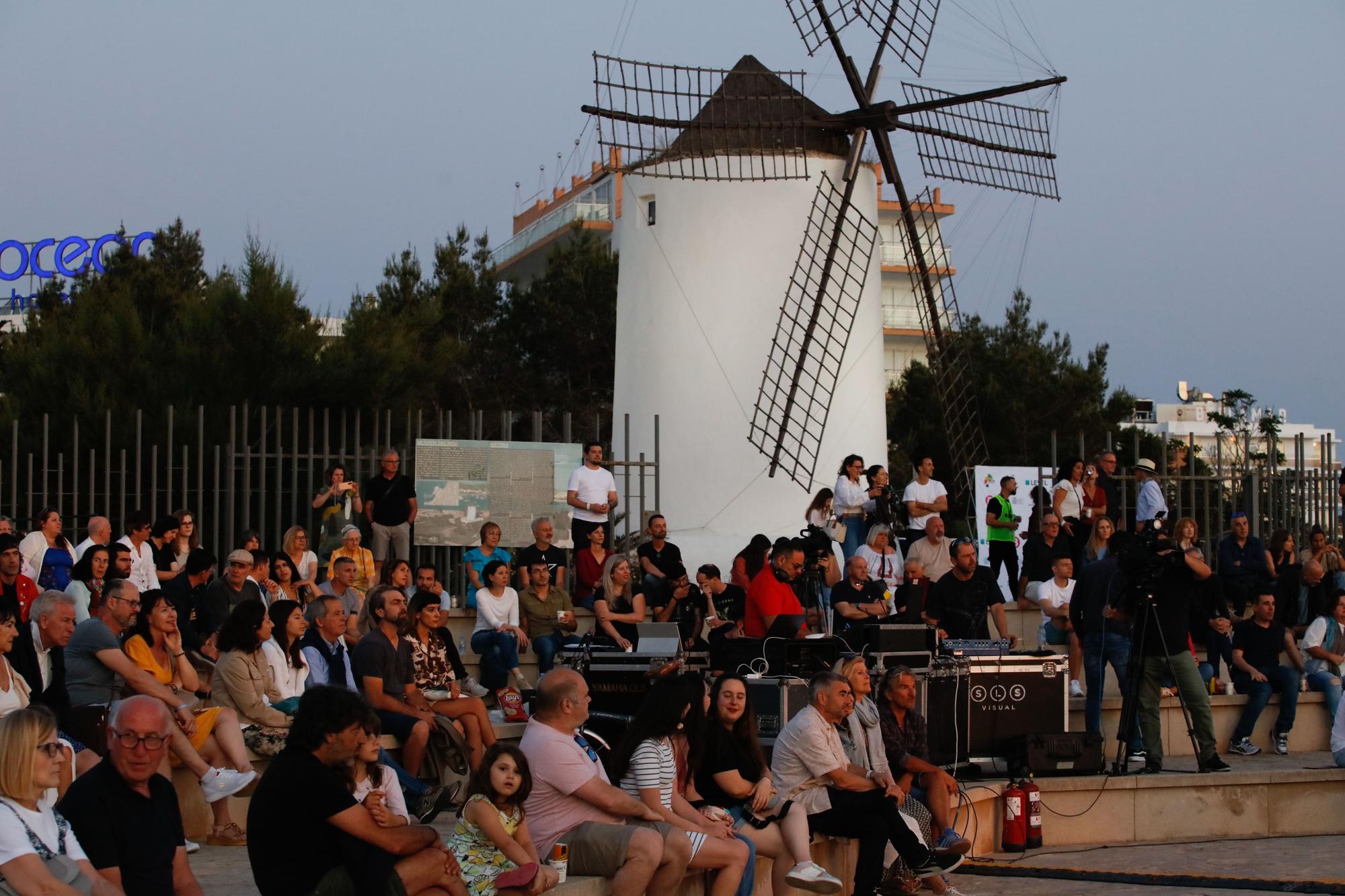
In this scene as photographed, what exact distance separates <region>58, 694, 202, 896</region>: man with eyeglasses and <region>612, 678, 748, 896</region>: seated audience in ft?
7.85

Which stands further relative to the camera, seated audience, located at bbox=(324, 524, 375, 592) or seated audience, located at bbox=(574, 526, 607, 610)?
seated audience, located at bbox=(574, 526, 607, 610)

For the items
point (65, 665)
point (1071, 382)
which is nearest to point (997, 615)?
point (65, 665)

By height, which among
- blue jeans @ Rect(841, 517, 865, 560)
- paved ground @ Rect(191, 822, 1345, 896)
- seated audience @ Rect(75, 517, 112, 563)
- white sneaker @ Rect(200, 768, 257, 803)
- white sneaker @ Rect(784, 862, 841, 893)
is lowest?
paved ground @ Rect(191, 822, 1345, 896)

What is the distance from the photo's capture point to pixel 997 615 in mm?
13281

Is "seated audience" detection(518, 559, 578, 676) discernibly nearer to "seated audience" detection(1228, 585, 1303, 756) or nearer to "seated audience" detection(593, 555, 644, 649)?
"seated audience" detection(593, 555, 644, 649)

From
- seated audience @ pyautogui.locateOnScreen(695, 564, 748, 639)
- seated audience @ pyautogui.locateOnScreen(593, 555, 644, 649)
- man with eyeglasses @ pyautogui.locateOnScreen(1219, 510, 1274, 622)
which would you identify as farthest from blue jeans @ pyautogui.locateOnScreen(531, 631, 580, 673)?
man with eyeglasses @ pyautogui.locateOnScreen(1219, 510, 1274, 622)

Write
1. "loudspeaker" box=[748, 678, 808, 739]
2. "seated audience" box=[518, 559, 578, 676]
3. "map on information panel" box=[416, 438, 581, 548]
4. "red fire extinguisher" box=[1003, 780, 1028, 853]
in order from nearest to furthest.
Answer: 1. "loudspeaker" box=[748, 678, 808, 739]
2. "red fire extinguisher" box=[1003, 780, 1028, 853]
3. "seated audience" box=[518, 559, 578, 676]
4. "map on information panel" box=[416, 438, 581, 548]

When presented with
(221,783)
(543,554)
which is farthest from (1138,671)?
(221,783)

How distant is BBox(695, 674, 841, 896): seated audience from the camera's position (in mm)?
7906

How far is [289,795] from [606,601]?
24.8ft

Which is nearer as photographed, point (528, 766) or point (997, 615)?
point (528, 766)

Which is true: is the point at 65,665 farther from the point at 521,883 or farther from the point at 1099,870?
the point at 1099,870

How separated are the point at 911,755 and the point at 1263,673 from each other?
421 centimetres

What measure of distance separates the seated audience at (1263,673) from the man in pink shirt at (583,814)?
6643 mm
